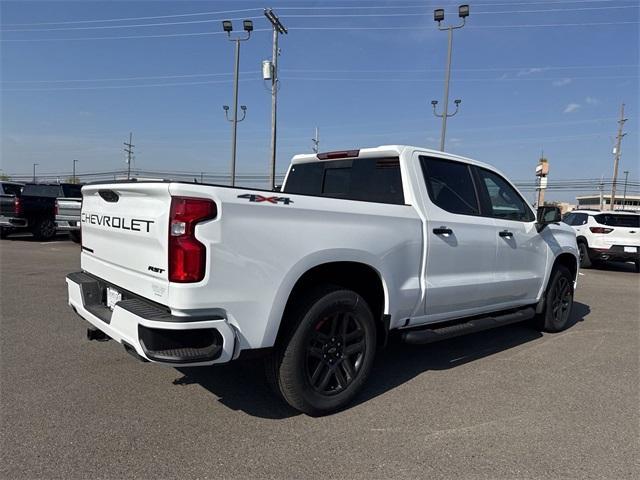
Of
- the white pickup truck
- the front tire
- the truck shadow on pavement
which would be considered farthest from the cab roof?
the truck shadow on pavement

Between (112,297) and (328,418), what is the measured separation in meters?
1.78

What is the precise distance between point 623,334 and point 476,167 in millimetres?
3210

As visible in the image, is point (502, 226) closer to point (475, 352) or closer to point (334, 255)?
point (475, 352)

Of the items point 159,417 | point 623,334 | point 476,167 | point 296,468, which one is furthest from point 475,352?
point 159,417

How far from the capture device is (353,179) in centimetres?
445

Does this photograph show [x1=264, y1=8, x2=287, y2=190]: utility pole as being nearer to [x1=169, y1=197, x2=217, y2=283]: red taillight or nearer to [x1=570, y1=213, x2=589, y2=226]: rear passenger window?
[x1=570, y1=213, x2=589, y2=226]: rear passenger window

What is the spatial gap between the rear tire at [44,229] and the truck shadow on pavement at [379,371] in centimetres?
1320

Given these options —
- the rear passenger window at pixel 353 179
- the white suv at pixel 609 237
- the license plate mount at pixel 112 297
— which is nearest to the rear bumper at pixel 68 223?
the rear passenger window at pixel 353 179

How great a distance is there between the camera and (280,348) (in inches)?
123

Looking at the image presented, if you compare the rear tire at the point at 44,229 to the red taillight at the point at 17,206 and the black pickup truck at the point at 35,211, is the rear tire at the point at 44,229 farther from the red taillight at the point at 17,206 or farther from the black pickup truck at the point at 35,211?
the red taillight at the point at 17,206

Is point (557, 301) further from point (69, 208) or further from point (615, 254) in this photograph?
point (69, 208)

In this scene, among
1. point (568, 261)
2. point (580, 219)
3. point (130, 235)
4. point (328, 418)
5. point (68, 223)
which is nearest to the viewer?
point (130, 235)

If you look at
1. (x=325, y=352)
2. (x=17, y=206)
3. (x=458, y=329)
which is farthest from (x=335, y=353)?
(x=17, y=206)

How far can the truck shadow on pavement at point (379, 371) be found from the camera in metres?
3.52
